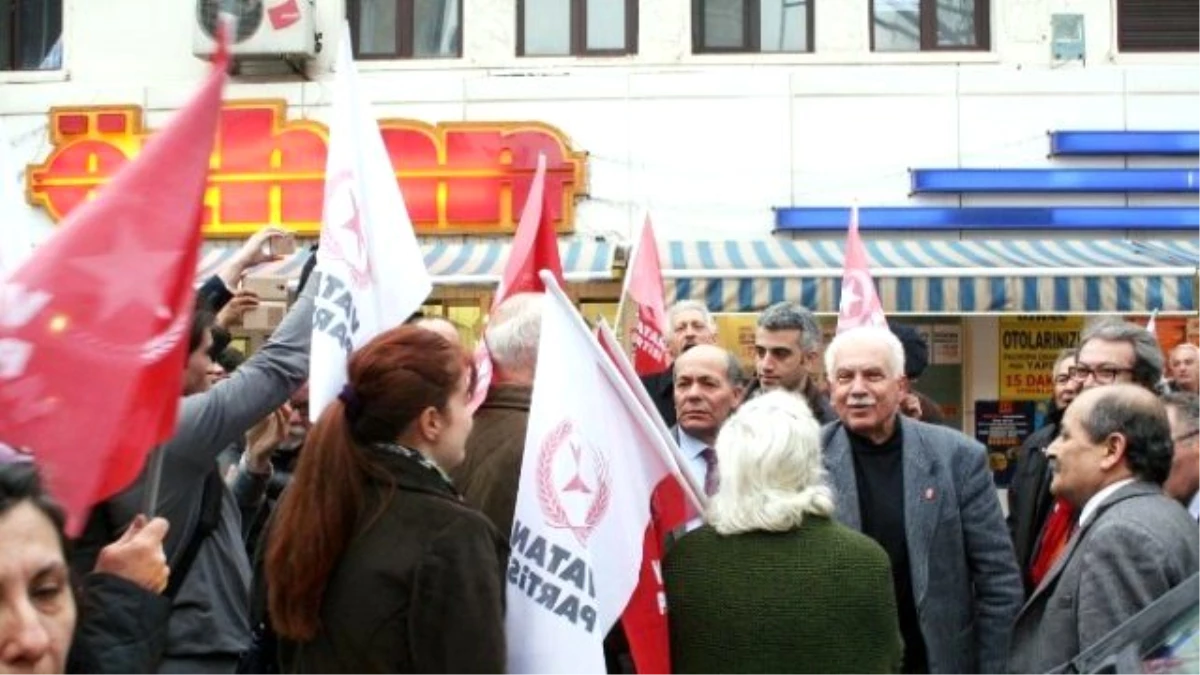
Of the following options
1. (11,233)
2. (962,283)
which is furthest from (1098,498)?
(962,283)

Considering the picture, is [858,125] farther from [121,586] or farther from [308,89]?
[121,586]

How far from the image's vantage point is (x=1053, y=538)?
558 centimetres

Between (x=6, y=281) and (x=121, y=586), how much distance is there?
62cm

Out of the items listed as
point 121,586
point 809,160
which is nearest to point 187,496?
point 121,586

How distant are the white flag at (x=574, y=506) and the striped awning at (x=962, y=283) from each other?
7395 mm

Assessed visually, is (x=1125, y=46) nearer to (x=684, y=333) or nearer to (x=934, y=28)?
(x=934, y=28)

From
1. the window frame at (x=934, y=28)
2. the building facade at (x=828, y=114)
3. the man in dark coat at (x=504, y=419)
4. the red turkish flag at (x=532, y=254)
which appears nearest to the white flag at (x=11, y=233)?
the man in dark coat at (x=504, y=419)

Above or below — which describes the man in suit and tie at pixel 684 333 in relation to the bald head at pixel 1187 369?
above

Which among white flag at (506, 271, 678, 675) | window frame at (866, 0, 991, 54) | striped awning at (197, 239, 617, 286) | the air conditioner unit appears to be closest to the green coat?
white flag at (506, 271, 678, 675)

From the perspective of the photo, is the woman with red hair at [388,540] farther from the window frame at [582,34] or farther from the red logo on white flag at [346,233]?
the window frame at [582,34]

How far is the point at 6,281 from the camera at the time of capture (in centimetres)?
288

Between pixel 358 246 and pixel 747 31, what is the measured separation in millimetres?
8849

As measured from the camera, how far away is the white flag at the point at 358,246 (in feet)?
15.2

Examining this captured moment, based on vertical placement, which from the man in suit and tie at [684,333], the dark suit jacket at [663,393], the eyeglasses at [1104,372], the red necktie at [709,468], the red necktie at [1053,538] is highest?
the man in suit and tie at [684,333]
